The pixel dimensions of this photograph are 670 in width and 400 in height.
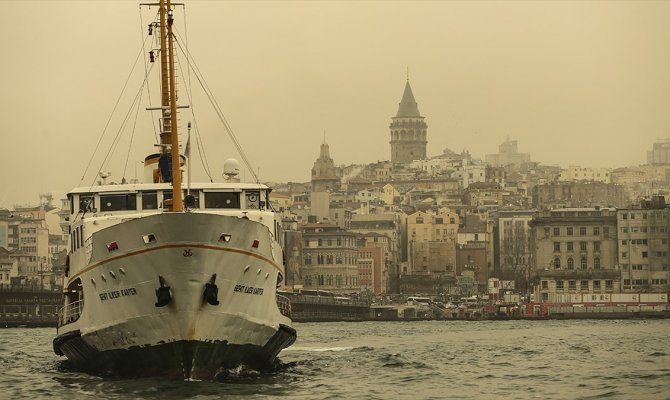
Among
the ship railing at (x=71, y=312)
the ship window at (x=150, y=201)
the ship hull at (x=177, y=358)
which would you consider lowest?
the ship hull at (x=177, y=358)

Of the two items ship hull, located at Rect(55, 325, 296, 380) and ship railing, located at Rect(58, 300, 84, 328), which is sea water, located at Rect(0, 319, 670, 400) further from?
ship railing, located at Rect(58, 300, 84, 328)

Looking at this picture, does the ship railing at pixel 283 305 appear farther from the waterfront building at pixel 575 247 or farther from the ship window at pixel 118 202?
the waterfront building at pixel 575 247

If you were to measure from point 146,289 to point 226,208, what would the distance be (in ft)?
22.4

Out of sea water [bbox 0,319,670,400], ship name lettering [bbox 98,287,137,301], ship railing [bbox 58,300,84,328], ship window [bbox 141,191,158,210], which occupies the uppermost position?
ship window [bbox 141,191,158,210]

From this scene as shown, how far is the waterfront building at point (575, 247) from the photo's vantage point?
517 feet

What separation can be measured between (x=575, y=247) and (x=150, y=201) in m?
116

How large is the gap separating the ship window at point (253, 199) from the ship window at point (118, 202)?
9.98 ft

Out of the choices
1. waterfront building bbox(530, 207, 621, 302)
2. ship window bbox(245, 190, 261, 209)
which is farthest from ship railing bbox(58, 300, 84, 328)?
waterfront building bbox(530, 207, 621, 302)

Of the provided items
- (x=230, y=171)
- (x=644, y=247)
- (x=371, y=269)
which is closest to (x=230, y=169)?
(x=230, y=171)

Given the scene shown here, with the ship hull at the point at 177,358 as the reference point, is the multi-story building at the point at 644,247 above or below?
above

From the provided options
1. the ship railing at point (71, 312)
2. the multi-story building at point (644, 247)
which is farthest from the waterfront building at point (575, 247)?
the ship railing at point (71, 312)

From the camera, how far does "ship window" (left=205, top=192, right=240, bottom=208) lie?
154 ft

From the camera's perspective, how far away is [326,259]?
186 metres

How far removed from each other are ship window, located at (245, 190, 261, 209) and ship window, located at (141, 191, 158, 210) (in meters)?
2.49
